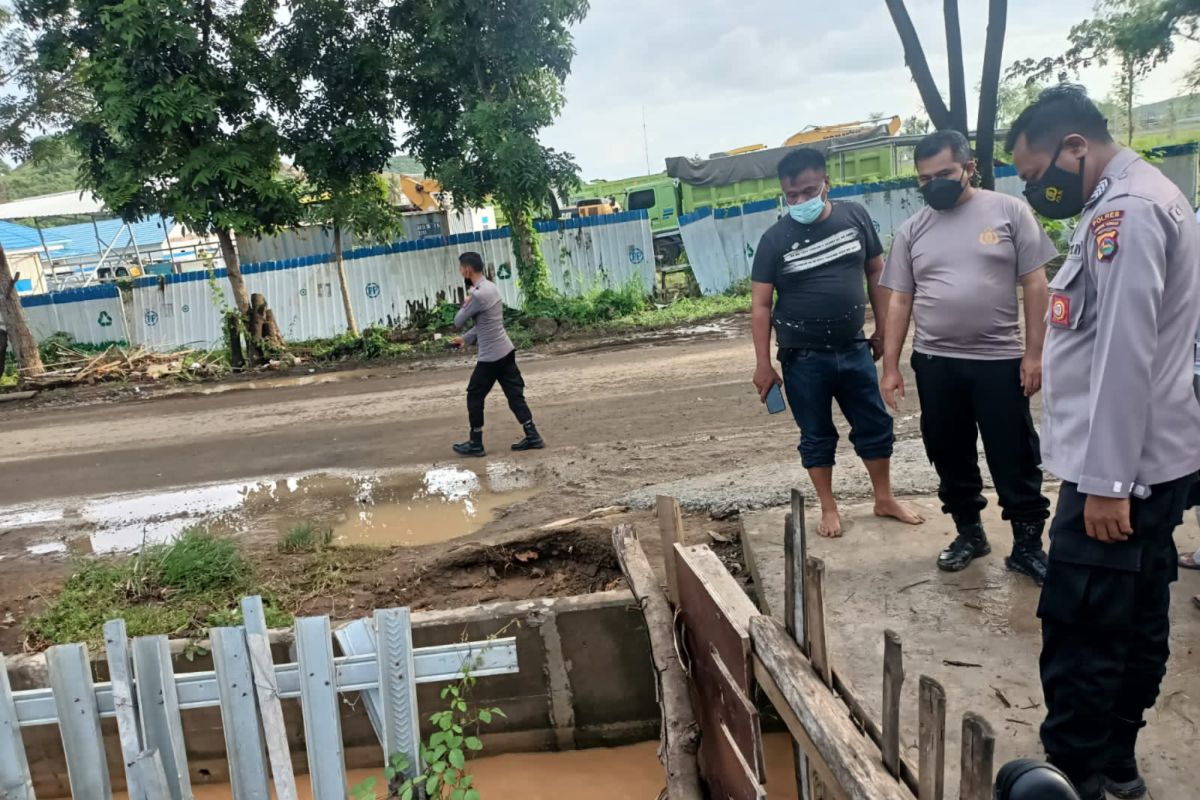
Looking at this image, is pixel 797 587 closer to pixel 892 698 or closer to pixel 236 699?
pixel 892 698

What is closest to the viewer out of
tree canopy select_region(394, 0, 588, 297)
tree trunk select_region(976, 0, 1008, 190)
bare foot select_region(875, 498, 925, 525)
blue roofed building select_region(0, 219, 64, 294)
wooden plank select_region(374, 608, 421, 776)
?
wooden plank select_region(374, 608, 421, 776)

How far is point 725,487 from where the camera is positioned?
5.23 meters

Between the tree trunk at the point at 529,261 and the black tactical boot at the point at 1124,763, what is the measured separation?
41.1 ft

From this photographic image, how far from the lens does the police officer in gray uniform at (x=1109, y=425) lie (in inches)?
76.6

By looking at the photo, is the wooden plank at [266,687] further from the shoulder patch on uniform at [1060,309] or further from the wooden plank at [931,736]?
the shoulder patch on uniform at [1060,309]

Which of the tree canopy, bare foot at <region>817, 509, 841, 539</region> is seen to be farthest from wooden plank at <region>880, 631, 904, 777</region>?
the tree canopy

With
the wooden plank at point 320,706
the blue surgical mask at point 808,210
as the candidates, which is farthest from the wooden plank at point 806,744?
the blue surgical mask at point 808,210

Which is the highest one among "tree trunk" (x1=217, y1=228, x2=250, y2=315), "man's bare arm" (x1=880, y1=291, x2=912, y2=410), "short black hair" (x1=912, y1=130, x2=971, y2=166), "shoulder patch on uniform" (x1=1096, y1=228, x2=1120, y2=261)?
"tree trunk" (x1=217, y1=228, x2=250, y2=315)

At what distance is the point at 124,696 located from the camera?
9.75 ft

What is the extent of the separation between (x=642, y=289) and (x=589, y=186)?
8.47 meters

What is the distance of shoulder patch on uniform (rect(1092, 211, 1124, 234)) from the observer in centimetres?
196

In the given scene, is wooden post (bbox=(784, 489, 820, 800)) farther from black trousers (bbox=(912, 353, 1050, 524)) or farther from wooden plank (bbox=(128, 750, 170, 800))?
wooden plank (bbox=(128, 750, 170, 800))

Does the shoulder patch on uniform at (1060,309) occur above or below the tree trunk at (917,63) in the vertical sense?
below

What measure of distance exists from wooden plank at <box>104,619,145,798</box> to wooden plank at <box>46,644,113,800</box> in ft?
0.32
